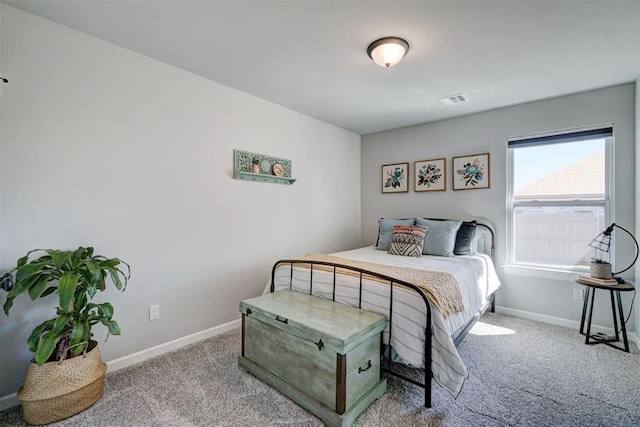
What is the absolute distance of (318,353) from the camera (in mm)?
1664

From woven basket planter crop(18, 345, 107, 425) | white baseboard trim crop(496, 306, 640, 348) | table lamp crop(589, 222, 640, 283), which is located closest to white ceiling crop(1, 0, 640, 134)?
table lamp crop(589, 222, 640, 283)

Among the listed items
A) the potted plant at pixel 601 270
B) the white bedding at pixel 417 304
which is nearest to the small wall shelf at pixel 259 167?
the white bedding at pixel 417 304

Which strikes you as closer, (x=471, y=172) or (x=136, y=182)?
(x=136, y=182)

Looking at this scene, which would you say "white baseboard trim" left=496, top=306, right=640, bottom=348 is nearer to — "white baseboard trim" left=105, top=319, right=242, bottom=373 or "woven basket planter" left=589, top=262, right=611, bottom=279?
"woven basket planter" left=589, top=262, right=611, bottom=279

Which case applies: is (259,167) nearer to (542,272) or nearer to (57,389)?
(57,389)

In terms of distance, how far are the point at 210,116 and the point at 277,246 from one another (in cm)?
158

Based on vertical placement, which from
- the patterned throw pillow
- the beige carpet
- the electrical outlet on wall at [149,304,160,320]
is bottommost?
the beige carpet

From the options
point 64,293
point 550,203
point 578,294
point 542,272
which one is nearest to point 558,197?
point 550,203

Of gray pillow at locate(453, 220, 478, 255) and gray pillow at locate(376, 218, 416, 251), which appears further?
gray pillow at locate(376, 218, 416, 251)

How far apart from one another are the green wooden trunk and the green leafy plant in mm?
898

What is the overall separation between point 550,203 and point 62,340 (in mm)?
4435

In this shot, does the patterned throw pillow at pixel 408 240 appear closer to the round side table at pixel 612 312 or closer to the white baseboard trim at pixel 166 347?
the round side table at pixel 612 312

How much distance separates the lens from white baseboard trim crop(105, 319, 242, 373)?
220cm

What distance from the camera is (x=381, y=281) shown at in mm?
2000
